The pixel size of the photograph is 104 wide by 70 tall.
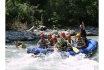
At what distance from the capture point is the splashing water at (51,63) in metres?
6.00

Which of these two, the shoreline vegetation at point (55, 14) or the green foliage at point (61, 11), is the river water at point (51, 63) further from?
the green foliage at point (61, 11)

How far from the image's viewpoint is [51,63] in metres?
6.50

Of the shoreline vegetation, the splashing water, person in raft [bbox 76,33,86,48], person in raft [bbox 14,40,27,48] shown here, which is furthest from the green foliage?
the splashing water

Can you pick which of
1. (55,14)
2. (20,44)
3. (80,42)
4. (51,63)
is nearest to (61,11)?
(55,14)

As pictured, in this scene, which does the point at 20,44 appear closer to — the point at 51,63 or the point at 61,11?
the point at 51,63

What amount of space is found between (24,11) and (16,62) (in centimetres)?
1024

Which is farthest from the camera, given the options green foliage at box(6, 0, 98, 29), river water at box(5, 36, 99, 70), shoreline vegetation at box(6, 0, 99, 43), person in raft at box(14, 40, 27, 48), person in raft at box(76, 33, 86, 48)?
green foliage at box(6, 0, 98, 29)

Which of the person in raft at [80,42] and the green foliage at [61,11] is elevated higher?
the green foliage at [61,11]

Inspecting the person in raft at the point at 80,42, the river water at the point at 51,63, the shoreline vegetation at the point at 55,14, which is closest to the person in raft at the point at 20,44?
the river water at the point at 51,63

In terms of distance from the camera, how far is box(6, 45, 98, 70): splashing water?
6000 millimetres

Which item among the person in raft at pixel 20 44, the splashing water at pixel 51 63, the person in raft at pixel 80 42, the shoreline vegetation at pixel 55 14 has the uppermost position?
the shoreline vegetation at pixel 55 14

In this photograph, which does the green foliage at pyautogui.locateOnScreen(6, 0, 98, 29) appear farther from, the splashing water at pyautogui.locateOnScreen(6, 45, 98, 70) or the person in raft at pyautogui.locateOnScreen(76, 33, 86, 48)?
the splashing water at pyautogui.locateOnScreen(6, 45, 98, 70)

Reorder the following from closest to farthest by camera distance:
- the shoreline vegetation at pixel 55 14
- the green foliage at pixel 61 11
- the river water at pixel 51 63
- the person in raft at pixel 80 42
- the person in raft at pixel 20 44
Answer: the river water at pixel 51 63 < the person in raft at pixel 80 42 < the person in raft at pixel 20 44 < the shoreline vegetation at pixel 55 14 < the green foliage at pixel 61 11
